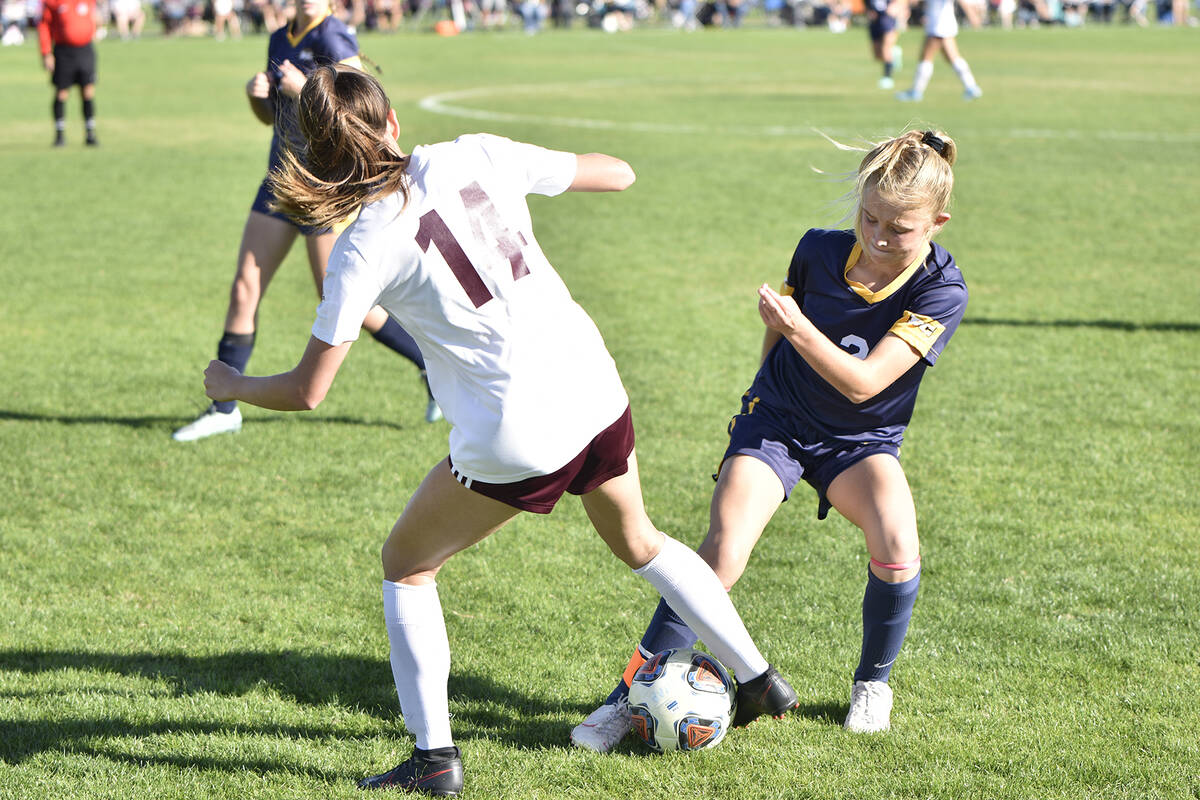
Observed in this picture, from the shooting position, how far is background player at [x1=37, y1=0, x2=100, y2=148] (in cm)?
1620

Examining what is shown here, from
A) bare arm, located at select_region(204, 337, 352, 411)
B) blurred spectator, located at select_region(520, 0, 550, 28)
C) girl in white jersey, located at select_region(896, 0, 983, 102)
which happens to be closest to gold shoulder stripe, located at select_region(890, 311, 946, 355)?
bare arm, located at select_region(204, 337, 352, 411)

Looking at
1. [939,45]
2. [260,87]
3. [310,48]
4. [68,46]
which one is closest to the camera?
[260,87]

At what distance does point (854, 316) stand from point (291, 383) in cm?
167

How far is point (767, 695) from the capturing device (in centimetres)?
346

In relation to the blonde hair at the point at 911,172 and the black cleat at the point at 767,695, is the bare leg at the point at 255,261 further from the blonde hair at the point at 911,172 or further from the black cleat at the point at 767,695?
the black cleat at the point at 767,695

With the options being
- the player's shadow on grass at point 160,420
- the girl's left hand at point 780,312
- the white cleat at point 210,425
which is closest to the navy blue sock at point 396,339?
the player's shadow on grass at point 160,420

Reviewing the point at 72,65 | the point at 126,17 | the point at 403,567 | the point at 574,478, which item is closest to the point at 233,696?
the point at 403,567

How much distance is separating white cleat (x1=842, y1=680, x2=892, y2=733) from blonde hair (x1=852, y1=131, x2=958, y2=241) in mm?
1385

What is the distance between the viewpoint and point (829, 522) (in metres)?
5.23

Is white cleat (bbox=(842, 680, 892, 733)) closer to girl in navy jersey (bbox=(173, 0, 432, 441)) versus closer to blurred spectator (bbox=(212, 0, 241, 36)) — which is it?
girl in navy jersey (bbox=(173, 0, 432, 441))

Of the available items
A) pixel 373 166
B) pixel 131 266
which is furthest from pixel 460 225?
pixel 131 266

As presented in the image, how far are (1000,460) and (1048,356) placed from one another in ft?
6.25

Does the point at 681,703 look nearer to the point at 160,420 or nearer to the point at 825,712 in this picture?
the point at 825,712

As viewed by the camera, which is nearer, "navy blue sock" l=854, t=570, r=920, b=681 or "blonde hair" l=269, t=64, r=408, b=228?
"blonde hair" l=269, t=64, r=408, b=228
